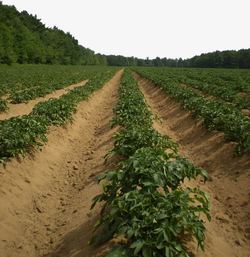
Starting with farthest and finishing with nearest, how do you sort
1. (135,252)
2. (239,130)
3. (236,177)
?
(239,130), (236,177), (135,252)

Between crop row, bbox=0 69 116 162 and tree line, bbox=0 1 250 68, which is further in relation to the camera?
tree line, bbox=0 1 250 68

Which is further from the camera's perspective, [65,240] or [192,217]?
[65,240]

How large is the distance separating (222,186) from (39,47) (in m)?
63.5

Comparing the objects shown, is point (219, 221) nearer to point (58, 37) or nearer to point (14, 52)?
point (14, 52)

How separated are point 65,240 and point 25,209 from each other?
1.33m

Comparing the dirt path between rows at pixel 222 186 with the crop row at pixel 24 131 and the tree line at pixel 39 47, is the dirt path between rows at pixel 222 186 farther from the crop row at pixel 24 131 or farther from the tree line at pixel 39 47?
the tree line at pixel 39 47

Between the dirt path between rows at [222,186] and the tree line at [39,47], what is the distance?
1647 inches

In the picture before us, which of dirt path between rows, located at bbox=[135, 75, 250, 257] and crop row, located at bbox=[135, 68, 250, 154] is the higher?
crop row, located at bbox=[135, 68, 250, 154]

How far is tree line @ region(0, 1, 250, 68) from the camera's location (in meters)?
52.1

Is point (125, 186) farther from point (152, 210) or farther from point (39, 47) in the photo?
point (39, 47)

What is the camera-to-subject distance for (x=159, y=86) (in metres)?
24.3

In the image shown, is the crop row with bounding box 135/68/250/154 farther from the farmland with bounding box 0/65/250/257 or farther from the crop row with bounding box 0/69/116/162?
the crop row with bounding box 0/69/116/162

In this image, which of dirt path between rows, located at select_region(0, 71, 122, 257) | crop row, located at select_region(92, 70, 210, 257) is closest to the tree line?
dirt path between rows, located at select_region(0, 71, 122, 257)

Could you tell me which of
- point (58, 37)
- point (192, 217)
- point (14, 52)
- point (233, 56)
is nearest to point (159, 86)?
point (192, 217)
